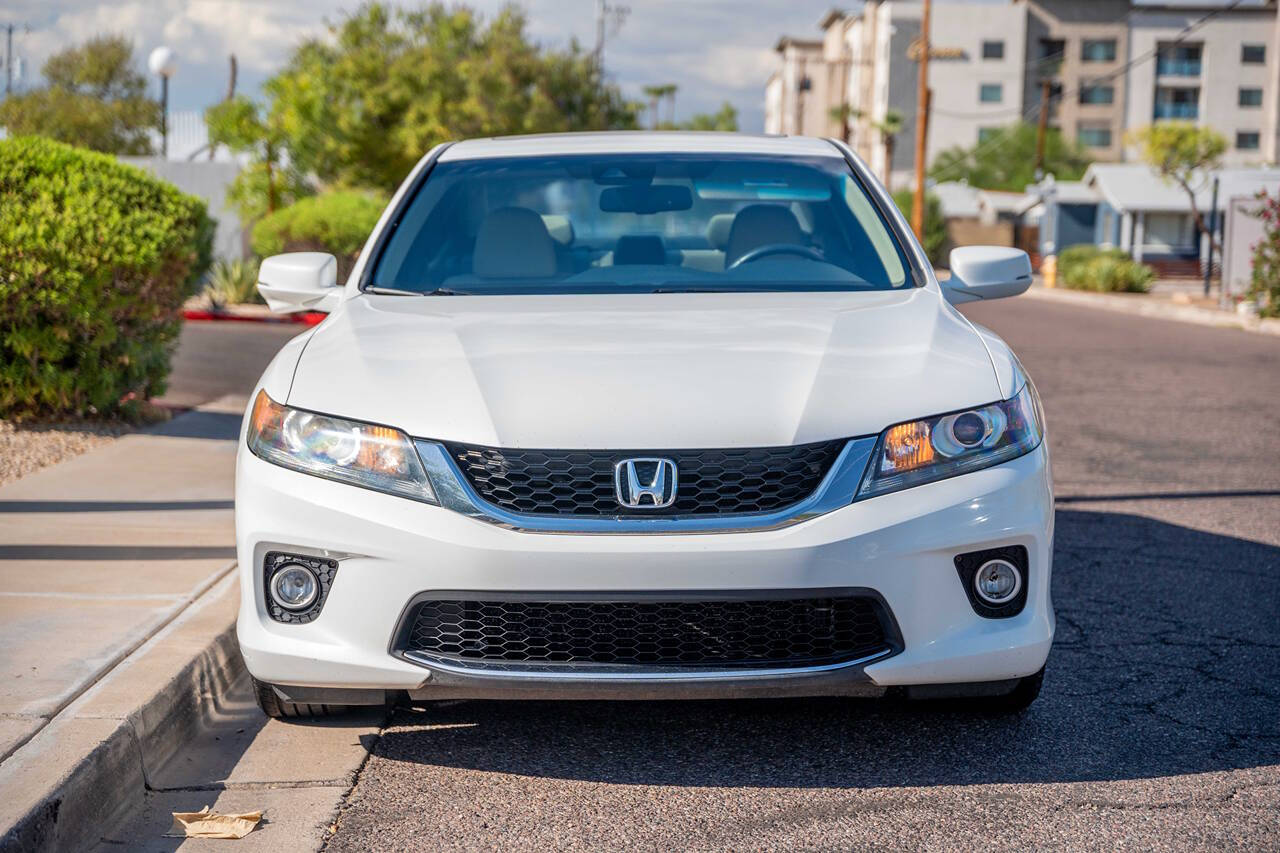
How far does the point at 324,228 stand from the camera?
783 inches

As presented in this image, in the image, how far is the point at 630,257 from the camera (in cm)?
483

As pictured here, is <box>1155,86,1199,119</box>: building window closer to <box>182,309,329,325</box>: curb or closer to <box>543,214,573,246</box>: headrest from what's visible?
<box>182,309,329,325</box>: curb

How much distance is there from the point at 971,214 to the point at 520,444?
241 feet

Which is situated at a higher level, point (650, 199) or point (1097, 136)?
point (1097, 136)

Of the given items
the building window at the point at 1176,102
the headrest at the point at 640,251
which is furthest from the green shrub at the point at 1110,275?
the building window at the point at 1176,102

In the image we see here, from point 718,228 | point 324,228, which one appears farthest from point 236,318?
point 718,228

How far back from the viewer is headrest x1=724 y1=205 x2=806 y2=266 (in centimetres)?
489

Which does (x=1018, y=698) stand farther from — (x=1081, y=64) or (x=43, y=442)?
(x=1081, y=64)

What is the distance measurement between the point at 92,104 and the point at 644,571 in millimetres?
46080

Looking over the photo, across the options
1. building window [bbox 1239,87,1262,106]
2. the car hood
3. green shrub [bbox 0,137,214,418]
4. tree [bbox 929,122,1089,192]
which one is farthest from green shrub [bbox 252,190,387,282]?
building window [bbox 1239,87,1262,106]

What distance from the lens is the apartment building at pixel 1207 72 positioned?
299ft

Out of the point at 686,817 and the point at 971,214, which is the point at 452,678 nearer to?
the point at 686,817

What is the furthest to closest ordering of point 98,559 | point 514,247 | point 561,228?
point 561,228, point 98,559, point 514,247

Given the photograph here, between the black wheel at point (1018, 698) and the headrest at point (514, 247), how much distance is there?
1.89 meters
